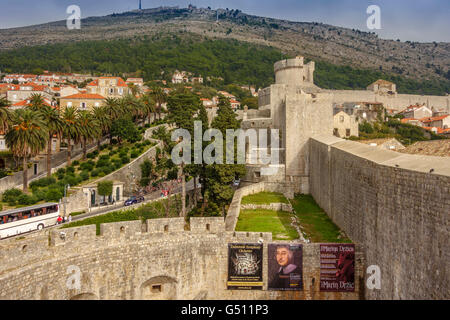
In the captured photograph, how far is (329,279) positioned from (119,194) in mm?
21855

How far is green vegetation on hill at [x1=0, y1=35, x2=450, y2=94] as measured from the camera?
11281 cm

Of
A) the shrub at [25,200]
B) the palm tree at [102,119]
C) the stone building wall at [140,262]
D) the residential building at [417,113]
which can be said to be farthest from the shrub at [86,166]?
the residential building at [417,113]

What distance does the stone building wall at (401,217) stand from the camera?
815cm

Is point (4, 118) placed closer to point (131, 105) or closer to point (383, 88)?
point (131, 105)

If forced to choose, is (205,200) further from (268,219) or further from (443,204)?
(443,204)

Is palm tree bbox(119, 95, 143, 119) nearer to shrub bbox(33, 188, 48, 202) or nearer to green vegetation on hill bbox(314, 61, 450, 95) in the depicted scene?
shrub bbox(33, 188, 48, 202)

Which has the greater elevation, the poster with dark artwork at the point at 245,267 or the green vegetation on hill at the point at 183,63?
the green vegetation on hill at the point at 183,63

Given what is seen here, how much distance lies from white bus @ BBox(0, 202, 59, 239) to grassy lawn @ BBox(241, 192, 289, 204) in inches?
400

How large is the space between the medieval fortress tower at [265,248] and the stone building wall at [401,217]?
0.9 inches

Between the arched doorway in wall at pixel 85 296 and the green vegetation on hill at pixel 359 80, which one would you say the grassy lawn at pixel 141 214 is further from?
the green vegetation on hill at pixel 359 80

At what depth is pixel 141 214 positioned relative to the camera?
25531 mm

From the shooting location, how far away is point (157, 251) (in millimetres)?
14016

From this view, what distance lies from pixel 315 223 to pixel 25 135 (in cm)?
2098
